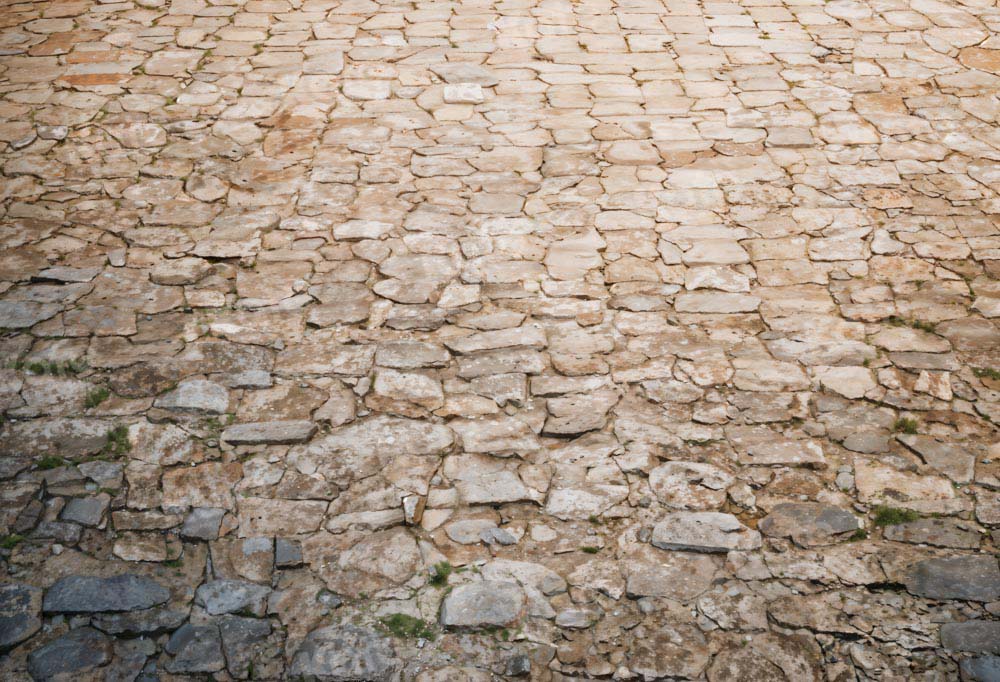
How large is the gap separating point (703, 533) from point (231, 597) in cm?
166

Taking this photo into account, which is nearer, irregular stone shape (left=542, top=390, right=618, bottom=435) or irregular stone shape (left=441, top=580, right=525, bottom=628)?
irregular stone shape (left=441, top=580, right=525, bottom=628)

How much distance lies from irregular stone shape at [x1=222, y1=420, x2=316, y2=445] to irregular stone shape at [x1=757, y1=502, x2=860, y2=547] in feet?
5.92

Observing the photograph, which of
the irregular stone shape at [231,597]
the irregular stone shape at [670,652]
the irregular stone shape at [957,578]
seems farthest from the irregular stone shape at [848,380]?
the irregular stone shape at [231,597]

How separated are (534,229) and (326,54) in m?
2.46

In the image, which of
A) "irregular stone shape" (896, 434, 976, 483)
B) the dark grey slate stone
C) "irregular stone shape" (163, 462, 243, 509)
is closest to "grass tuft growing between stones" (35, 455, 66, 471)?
the dark grey slate stone

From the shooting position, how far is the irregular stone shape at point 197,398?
3.52 metres

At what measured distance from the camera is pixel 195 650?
271 cm

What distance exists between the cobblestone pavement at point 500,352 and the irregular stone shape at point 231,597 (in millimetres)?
12

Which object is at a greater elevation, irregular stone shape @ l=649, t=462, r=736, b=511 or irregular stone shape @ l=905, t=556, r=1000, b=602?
irregular stone shape @ l=905, t=556, r=1000, b=602

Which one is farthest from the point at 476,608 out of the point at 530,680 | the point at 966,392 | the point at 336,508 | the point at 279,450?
the point at 966,392

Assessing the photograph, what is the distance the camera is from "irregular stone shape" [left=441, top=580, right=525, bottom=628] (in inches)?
109

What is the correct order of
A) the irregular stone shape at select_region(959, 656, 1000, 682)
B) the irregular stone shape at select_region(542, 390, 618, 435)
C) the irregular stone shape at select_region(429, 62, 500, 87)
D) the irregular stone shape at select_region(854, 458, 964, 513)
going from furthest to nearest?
the irregular stone shape at select_region(429, 62, 500, 87) → the irregular stone shape at select_region(542, 390, 618, 435) → the irregular stone shape at select_region(854, 458, 964, 513) → the irregular stone shape at select_region(959, 656, 1000, 682)

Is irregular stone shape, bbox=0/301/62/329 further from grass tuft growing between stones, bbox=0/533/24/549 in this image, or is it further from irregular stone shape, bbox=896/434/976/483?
irregular stone shape, bbox=896/434/976/483

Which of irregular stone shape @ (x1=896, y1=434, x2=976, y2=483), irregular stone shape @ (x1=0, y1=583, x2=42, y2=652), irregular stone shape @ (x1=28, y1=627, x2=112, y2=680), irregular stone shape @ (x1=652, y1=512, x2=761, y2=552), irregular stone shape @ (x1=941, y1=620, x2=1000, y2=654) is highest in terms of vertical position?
irregular stone shape @ (x1=896, y1=434, x2=976, y2=483)
